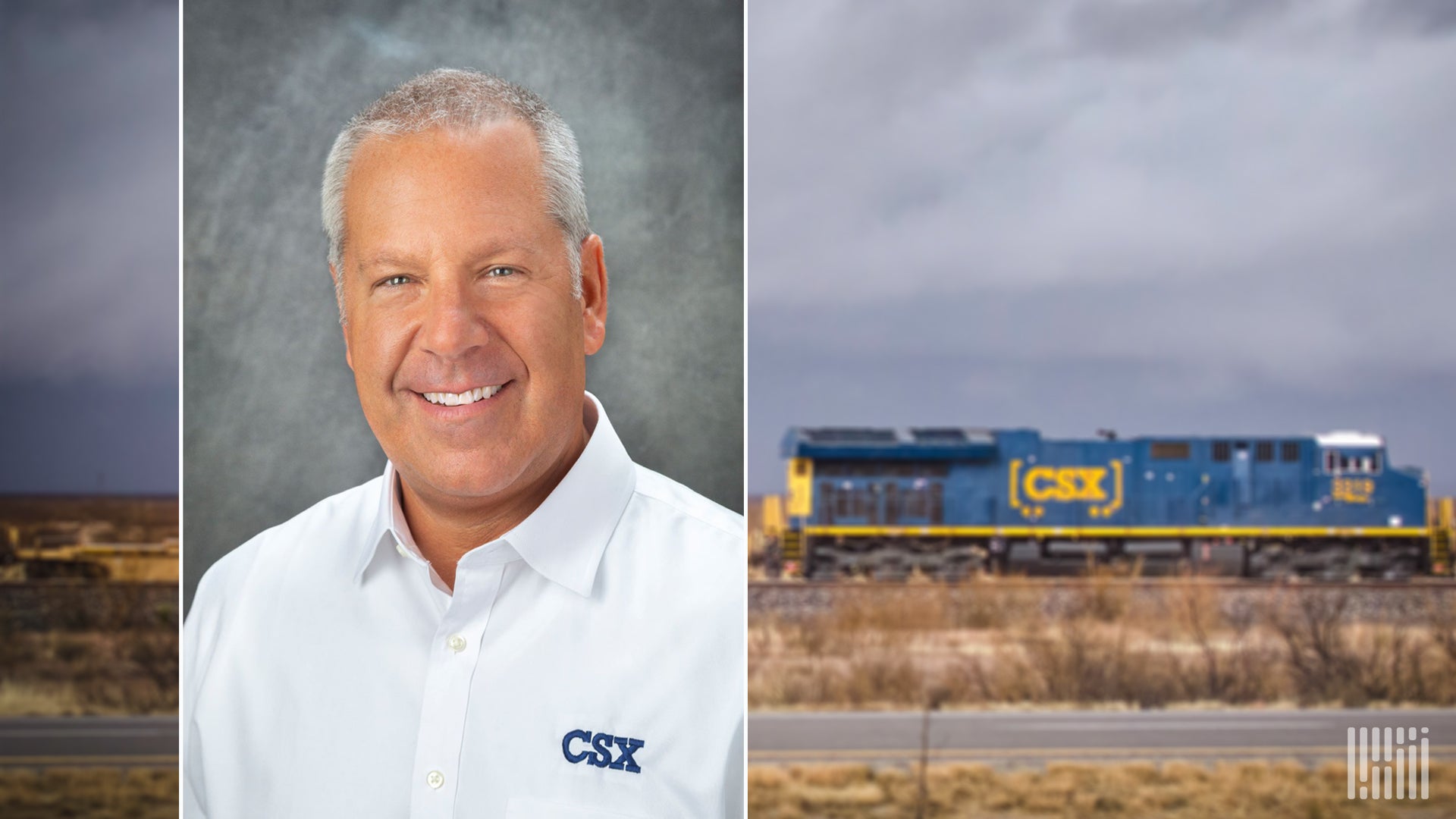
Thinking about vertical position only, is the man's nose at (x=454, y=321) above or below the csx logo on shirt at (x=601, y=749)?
above

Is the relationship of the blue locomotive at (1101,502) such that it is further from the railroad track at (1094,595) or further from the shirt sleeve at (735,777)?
the shirt sleeve at (735,777)

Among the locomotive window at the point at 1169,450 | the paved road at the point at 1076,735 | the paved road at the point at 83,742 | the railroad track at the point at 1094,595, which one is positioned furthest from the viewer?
the locomotive window at the point at 1169,450

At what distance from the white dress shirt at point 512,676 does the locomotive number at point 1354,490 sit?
33.3 ft

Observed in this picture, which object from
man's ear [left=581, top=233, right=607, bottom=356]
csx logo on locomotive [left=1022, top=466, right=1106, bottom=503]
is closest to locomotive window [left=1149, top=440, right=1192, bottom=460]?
csx logo on locomotive [left=1022, top=466, right=1106, bottom=503]

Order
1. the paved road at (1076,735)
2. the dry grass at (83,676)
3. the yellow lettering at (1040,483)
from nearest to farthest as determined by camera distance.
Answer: the dry grass at (83,676) → the paved road at (1076,735) → the yellow lettering at (1040,483)

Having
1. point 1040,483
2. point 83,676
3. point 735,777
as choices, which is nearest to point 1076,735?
point 735,777

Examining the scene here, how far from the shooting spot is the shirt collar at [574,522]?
2.26 m

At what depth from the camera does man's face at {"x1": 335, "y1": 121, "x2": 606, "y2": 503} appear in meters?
2.22

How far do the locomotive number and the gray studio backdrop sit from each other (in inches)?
396

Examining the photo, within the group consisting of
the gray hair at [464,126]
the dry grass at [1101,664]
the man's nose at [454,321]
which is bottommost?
the dry grass at [1101,664]

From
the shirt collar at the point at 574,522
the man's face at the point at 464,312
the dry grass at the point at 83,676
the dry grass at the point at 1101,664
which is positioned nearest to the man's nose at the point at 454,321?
the man's face at the point at 464,312

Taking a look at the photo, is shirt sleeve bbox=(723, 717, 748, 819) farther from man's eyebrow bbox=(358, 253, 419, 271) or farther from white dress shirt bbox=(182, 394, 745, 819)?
man's eyebrow bbox=(358, 253, 419, 271)

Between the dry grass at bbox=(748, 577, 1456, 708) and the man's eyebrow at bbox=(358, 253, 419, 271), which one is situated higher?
the man's eyebrow at bbox=(358, 253, 419, 271)

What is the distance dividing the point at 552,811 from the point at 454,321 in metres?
→ 1.00
